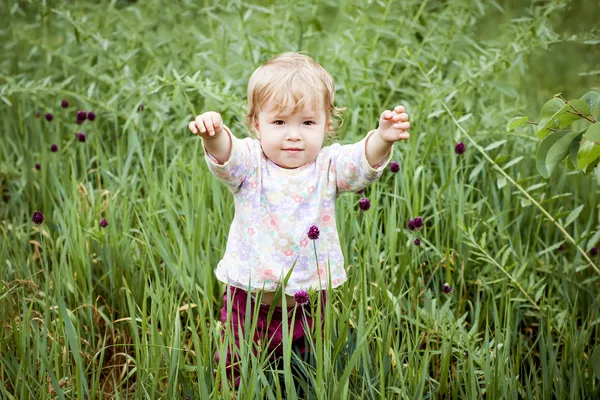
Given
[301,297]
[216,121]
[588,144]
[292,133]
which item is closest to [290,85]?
[292,133]

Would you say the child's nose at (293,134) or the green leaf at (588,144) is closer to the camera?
the green leaf at (588,144)

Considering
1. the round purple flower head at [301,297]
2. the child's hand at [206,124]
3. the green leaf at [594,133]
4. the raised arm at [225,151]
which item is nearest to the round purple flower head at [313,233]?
the round purple flower head at [301,297]

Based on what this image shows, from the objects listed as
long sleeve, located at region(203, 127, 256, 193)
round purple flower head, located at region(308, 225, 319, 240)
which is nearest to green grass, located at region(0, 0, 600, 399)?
round purple flower head, located at region(308, 225, 319, 240)

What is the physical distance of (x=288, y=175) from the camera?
2.11 metres

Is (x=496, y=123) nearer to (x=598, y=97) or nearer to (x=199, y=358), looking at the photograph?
(x=598, y=97)

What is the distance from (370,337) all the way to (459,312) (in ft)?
1.66

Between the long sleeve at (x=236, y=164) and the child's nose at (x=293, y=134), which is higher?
the child's nose at (x=293, y=134)

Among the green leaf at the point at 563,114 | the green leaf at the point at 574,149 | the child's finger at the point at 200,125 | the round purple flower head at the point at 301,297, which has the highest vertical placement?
the green leaf at the point at 563,114

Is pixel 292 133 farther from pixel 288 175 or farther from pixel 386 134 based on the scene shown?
pixel 386 134

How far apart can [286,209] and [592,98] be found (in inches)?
34.7

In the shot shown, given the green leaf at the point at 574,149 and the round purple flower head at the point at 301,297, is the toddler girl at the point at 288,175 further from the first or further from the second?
the green leaf at the point at 574,149

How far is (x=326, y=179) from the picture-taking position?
2137 millimetres

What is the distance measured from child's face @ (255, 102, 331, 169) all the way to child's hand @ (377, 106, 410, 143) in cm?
21

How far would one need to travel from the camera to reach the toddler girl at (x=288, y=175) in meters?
2.05
